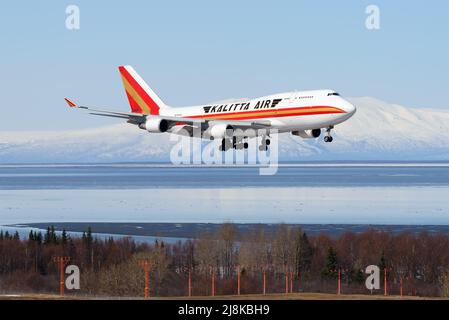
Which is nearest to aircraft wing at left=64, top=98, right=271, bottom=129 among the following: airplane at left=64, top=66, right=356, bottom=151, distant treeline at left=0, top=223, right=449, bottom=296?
airplane at left=64, top=66, right=356, bottom=151

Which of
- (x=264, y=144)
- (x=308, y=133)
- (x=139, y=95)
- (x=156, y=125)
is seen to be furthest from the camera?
(x=139, y=95)

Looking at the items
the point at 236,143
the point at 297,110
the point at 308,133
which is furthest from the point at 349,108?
the point at 236,143

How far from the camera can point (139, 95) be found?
119312 millimetres

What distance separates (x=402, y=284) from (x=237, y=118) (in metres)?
75.1

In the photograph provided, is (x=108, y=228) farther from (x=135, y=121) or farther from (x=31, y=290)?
(x=135, y=121)

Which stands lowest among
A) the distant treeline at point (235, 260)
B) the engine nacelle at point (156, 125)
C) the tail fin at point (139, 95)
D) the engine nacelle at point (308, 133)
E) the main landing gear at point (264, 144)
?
the distant treeline at point (235, 260)

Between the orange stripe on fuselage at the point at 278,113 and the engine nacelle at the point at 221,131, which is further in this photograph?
the engine nacelle at the point at 221,131

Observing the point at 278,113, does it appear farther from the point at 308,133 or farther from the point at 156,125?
the point at 156,125

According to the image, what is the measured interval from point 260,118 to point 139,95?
115 ft

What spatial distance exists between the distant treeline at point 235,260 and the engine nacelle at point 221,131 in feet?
205

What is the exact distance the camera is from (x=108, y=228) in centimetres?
19238

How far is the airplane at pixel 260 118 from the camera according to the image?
82688 mm

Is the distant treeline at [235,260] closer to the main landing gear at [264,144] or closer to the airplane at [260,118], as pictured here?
the airplane at [260,118]

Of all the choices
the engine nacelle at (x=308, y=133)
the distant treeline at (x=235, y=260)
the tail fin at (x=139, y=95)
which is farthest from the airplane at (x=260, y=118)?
the distant treeline at (x=235, y=260)
